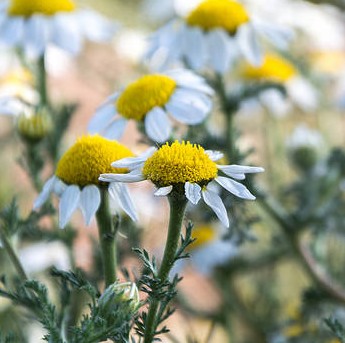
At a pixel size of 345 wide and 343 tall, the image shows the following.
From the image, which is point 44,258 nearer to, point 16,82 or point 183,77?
point 16,82

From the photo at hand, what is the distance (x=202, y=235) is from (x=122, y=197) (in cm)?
100

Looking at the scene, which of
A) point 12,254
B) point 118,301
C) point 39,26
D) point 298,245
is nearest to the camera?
point 118,301

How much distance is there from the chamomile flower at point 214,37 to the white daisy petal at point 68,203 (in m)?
0.52

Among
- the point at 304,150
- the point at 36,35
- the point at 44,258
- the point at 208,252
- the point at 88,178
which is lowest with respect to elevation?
the point at 44,258

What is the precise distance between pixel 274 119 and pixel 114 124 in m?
1.13

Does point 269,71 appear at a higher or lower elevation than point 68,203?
lower

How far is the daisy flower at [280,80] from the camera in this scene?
2.22 m

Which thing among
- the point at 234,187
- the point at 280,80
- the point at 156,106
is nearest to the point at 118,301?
the point at 234,187

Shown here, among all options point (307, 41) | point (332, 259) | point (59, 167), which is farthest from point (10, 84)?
point (307, 41)

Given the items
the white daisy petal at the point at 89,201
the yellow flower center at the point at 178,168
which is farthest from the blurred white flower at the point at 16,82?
the yellow flower center at the point at 178,168

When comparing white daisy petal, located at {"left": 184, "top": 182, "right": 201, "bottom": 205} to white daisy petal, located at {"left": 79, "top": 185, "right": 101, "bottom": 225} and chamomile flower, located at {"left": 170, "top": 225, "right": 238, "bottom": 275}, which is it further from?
chamomile flower, located at {"left": 170, "top": 225, "right": 238, "bottom": 275}

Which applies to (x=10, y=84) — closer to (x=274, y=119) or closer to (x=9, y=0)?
(x=9, y=0)

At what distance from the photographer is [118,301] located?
86 cm

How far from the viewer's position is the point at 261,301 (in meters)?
2.28
